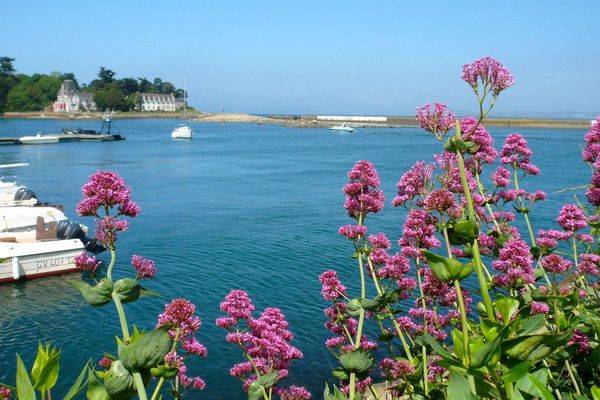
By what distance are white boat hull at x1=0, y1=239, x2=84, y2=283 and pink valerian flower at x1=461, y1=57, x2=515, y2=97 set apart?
67.6 feet

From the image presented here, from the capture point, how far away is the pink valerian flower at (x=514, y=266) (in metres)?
3.89

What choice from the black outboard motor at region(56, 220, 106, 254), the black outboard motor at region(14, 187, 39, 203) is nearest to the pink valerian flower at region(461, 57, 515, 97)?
the black outboard motor at region(56, 220, 106, 254)

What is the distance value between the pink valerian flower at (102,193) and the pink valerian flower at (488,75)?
2.31 metres

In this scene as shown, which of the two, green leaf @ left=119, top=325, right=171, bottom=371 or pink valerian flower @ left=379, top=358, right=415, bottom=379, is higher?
green leaf @ left=119, top=325, right=171, bottom=371

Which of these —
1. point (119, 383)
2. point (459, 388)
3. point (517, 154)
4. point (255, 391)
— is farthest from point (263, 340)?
point (517, 154)

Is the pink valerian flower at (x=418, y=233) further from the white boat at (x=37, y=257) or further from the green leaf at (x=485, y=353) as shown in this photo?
the white boat at (x=37, y=257)

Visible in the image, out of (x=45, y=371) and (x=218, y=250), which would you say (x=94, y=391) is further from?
(x=218, y=250)

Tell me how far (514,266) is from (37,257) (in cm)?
2186

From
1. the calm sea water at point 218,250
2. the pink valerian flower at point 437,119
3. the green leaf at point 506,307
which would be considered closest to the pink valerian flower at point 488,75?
the pink valerian flower at point 437,119

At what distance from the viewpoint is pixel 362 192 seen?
16.5 feet

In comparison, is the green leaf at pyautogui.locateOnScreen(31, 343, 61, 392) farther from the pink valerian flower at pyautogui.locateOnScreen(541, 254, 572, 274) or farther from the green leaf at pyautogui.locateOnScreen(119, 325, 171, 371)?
the pink valerian flower at pyautogui.locateOnScreen(541, 254, 572, 274)

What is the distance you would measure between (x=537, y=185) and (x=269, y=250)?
90.0ft

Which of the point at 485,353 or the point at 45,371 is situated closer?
the point at 485,353

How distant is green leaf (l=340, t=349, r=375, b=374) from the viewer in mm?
3955
